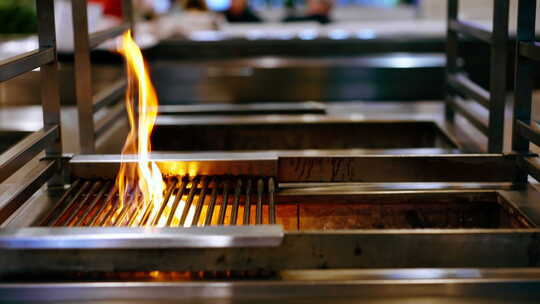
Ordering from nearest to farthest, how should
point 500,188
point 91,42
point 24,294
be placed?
point 24,294
point 500,188
point 91,42

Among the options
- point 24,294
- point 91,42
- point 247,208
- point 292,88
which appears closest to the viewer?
point 24,294

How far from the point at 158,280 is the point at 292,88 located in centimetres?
209

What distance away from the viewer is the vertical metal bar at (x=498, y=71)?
158 centimetres

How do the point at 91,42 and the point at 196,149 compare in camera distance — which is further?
the point at 196,149

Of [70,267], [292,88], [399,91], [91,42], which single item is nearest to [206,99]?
[292,88]

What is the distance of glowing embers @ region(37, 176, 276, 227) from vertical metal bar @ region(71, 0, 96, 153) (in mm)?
244

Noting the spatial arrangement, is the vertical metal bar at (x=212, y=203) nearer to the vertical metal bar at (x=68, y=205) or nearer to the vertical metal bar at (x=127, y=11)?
the vertical metal bar at (x=68, y=205)

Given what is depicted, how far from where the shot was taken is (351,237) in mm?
1071

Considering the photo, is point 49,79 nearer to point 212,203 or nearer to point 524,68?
point 212,203

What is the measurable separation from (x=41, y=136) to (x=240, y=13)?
5.98 meters

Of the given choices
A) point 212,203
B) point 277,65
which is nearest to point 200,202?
point 212,203

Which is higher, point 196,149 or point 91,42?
point 91,42

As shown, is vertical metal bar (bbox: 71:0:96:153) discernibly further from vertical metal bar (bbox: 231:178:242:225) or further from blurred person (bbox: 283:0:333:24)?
blurred person (bbox: 283:0:333:24)

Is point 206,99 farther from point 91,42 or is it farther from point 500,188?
point 500,188
